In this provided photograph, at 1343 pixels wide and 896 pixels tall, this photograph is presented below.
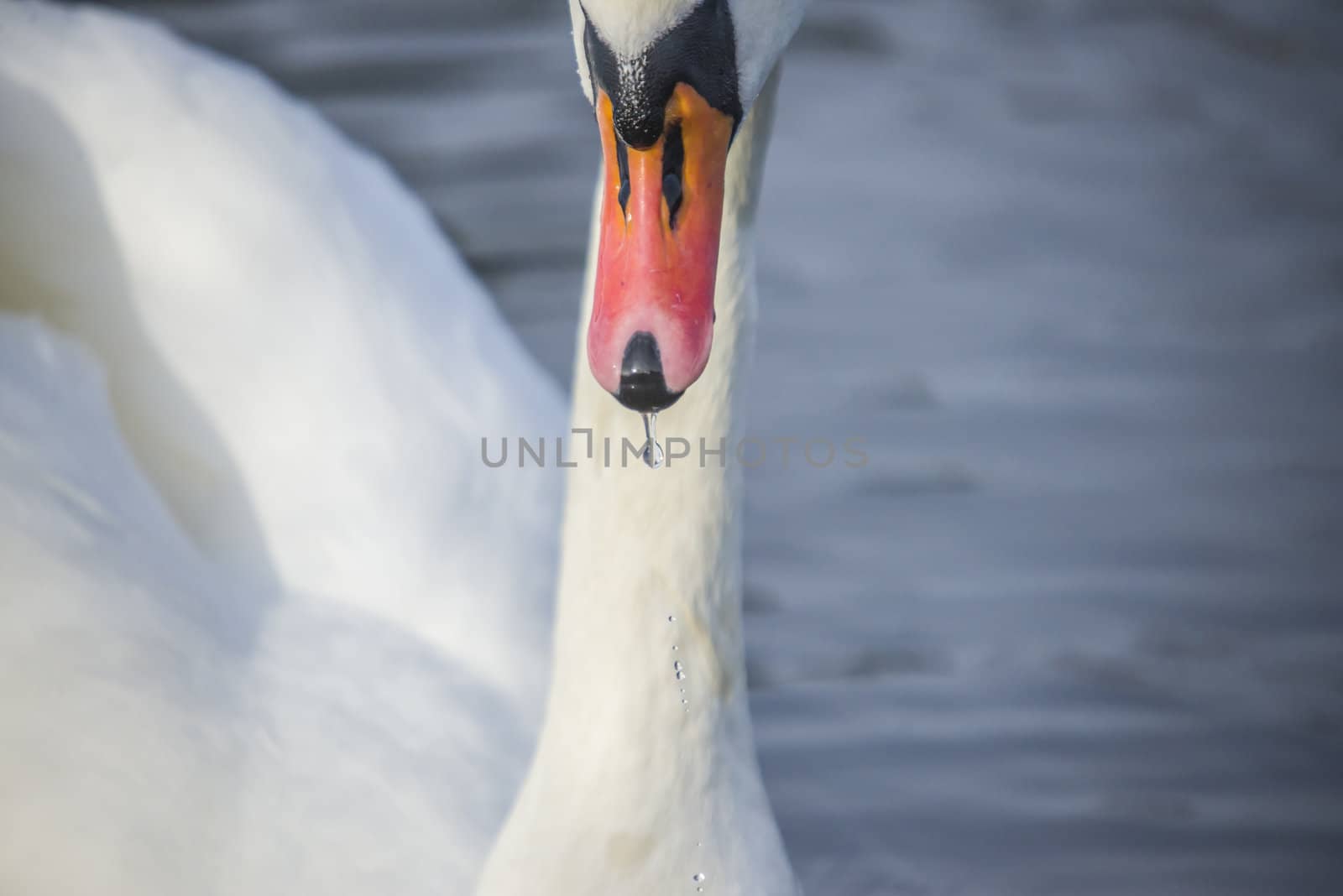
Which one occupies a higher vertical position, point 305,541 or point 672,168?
point 672,168

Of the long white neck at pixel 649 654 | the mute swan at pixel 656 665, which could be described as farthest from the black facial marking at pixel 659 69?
the long white neck at pixel 649 654

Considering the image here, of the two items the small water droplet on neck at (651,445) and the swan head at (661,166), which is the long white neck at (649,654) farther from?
the swan head at (661,166)

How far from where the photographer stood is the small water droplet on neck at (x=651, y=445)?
7.64 ft

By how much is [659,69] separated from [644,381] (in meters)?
0.30

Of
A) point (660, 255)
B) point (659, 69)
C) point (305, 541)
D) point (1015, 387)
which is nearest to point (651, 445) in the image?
point (660, 255)

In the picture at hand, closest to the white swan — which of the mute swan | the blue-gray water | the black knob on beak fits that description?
the mute swan

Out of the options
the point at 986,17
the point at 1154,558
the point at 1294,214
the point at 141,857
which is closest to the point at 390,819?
the point at 141,857

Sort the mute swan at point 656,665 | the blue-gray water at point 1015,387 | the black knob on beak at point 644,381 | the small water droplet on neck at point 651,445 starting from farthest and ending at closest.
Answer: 1. the blue-gray water at point 1015,387
2. the mute swan at point 656,665
3. the small water droplet on neck at point 651,445
4. the black knob on beak at point 644,381

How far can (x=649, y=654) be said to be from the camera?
2551mm

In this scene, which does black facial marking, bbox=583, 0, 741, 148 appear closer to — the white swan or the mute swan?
the white swan

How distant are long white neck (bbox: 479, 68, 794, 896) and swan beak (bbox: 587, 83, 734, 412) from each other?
0.39 m

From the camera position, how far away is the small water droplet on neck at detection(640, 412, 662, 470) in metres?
2.33

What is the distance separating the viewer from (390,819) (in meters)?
2.88

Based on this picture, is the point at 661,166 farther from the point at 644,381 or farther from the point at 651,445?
the point at 651,445
